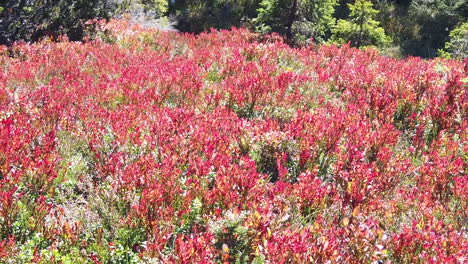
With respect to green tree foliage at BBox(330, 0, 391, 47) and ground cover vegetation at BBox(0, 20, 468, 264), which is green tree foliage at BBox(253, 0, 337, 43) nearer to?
green tree foliage at BBox(330, 0, 391, 47)

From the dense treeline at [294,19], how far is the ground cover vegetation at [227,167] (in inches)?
139

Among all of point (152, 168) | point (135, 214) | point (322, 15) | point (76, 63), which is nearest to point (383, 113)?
point (152, 168)

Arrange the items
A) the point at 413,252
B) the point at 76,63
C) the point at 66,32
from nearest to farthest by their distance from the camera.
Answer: the point at 413,252, the point at 76,63, the point at 66,32

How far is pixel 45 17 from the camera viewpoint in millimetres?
12414

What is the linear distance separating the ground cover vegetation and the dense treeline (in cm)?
352

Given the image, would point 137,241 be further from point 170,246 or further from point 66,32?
point 66,32

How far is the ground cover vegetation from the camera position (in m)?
3.55

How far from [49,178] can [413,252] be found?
3858 mm

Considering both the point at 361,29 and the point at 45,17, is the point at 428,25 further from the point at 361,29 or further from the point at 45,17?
the point at 45,17

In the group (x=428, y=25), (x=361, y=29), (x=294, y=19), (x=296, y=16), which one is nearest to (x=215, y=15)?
(x=296, y=16)

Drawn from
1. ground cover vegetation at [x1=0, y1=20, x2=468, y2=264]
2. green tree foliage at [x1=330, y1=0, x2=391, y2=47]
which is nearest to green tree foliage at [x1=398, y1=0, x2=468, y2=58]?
green tree foliage at [x1=330, y1=0, x2=391, y2=47]

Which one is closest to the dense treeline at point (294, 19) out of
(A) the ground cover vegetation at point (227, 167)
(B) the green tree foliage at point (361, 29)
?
(B) the green tree foliage at point (361, 29)

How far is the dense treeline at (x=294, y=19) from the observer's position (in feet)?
40.0

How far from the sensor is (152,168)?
459 centimetres
